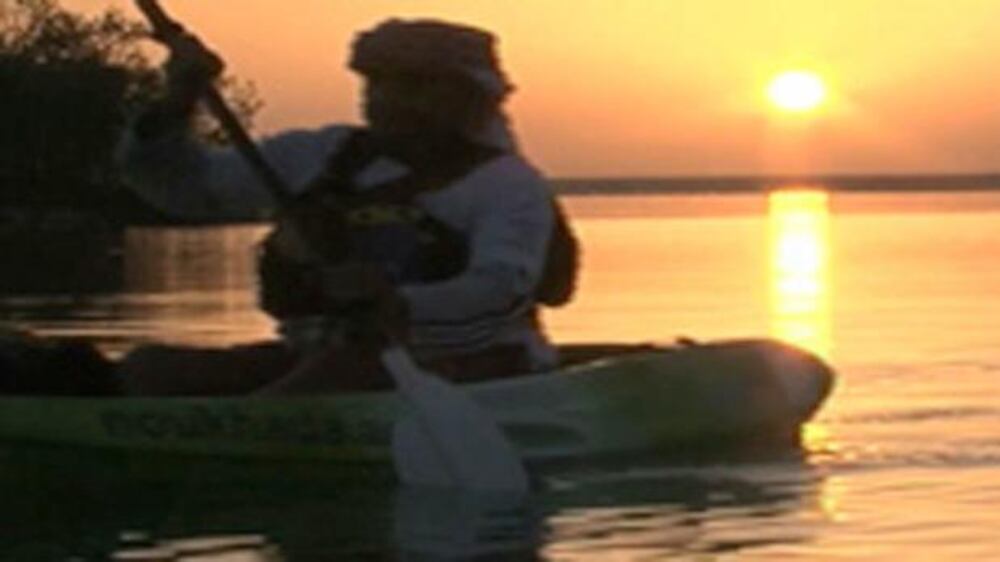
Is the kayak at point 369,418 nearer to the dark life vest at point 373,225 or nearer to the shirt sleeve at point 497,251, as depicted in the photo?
the shirt sleeve at point 497,251

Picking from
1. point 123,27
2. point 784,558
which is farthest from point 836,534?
point 123,27

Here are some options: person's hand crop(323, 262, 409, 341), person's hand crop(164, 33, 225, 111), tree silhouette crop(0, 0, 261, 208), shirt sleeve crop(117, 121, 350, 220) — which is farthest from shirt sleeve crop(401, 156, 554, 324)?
tree silhouette crop(0, 0, 261, 208)

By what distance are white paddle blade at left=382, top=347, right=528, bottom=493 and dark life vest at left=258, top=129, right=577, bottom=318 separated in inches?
14.7

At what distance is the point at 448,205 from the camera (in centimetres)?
898

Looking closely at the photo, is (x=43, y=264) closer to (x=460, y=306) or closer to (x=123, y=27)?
(x=460, y=306)

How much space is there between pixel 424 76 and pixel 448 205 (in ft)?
1.38

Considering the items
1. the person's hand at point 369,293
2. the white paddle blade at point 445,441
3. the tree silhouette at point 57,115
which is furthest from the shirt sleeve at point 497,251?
the tree silhouette at point 57,115

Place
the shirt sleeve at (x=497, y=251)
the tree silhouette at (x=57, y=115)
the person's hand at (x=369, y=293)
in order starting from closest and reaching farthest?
the person's hand at (x=369, y=293) → the shirt sleeve at (x=497, y=251) → the tree silhouette at (x=57, y=115)

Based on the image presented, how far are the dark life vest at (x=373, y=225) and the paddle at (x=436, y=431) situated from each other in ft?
0.55

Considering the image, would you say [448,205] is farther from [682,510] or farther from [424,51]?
[682,510]

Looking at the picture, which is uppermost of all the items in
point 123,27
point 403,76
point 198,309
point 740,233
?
point 123,27

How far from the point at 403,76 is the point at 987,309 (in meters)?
14.2

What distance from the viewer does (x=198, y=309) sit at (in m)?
23.6

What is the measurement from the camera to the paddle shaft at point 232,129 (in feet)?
29.2
